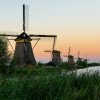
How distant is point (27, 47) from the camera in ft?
213

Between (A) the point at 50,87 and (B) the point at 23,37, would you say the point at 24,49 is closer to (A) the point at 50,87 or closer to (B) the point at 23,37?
(B) the point at 23,37

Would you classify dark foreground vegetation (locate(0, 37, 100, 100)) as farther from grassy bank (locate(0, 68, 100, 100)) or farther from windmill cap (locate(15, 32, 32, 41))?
windmill cap (locate(15, 32, 32, 41))

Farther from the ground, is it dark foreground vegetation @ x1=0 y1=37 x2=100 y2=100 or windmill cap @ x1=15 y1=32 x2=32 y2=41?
windmill cap @ x1=15 y1=32 x2=32 y2=41

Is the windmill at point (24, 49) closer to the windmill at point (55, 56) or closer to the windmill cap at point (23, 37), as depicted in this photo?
the windmill cap at point (23, 37)

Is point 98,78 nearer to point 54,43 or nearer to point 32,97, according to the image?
point 32,97

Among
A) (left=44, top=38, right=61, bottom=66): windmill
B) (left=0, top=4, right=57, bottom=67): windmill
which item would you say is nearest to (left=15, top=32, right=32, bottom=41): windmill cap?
(left=0, top=4, right=57, bottom=67): windmill

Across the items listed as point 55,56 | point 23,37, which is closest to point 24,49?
point 23,37

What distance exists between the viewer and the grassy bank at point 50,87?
18258 millimetres

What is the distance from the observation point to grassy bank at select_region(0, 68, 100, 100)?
1826cm

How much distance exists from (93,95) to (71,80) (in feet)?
6.63

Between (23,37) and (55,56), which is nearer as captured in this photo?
(23,37)

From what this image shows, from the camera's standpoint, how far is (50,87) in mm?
19062

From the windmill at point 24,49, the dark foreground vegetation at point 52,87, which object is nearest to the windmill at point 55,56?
the windmill at point 24,49

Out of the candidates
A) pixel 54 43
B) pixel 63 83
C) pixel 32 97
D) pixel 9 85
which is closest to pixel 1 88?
pixel 9 85
